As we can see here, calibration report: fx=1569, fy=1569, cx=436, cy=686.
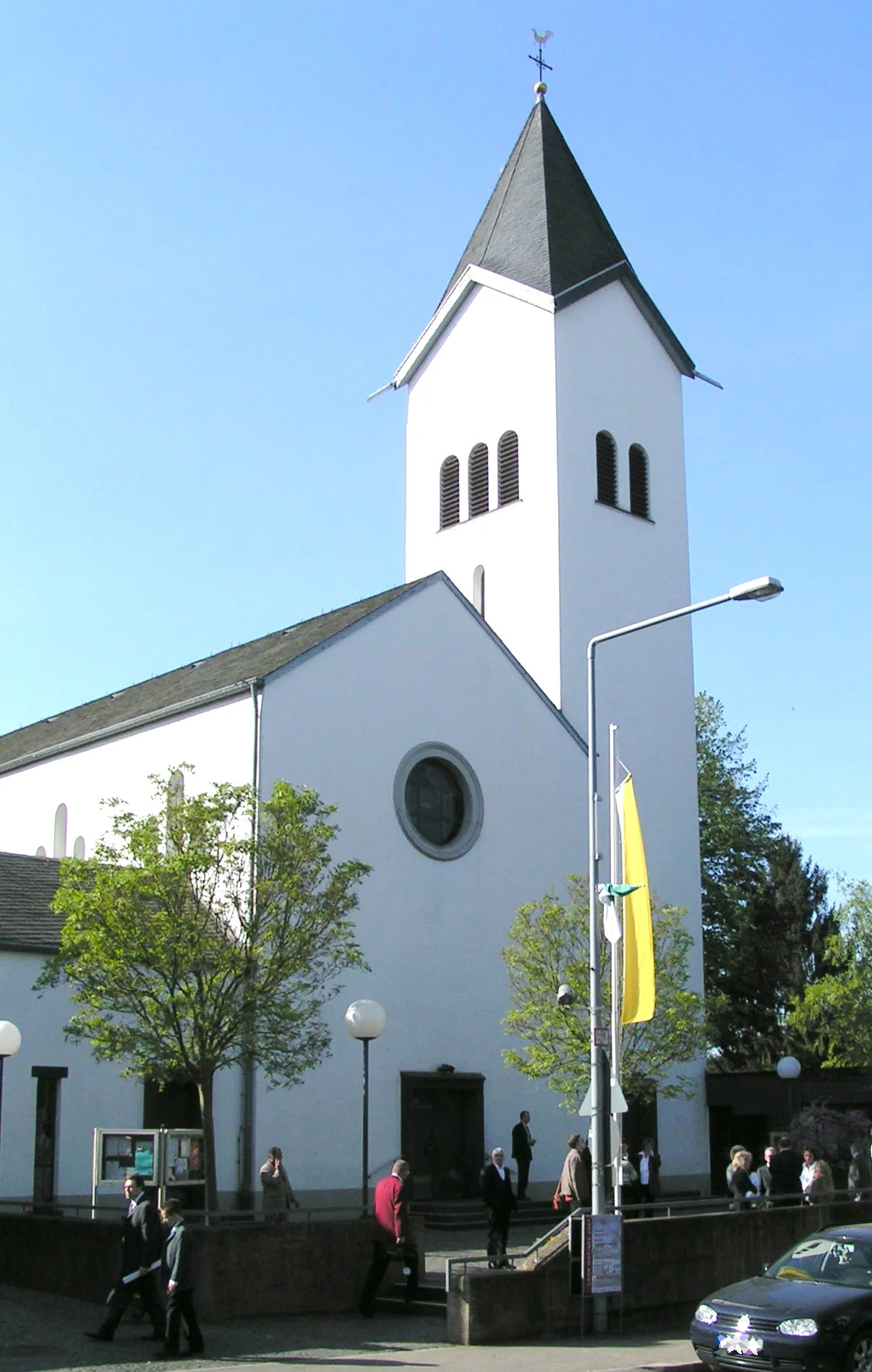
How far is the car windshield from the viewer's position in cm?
1438

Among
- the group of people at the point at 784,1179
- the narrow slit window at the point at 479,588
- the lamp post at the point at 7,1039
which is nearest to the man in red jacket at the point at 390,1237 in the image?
the group of people at the point at 784,1179

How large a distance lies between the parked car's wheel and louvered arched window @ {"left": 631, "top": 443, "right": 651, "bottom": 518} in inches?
990

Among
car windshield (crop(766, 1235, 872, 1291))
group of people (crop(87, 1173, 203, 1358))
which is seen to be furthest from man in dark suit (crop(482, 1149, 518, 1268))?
car windshield (crop(766, 1235, 872, 1291))

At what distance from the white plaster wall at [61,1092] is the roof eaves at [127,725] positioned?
605cm

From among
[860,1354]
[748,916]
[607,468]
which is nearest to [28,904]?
[860,1354]

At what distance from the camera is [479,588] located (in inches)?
1411

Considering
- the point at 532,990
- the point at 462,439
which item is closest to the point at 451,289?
the point at 462,439

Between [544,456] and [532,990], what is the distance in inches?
513

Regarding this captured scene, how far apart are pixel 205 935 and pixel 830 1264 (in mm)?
8951

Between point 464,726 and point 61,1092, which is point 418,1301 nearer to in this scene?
point 61,1092

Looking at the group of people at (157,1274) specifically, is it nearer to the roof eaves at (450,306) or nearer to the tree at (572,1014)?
the tree at (572,1014)

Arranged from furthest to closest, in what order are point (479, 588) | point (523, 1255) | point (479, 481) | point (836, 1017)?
point (836, 1017), point (479, 481), point (479, 588), point (523, 1255)

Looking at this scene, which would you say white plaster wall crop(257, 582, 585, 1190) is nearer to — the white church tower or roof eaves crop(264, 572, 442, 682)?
roof eaves crop(264, 572, 442, 682)

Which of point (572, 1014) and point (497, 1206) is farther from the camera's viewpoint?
point (572, 1014)
